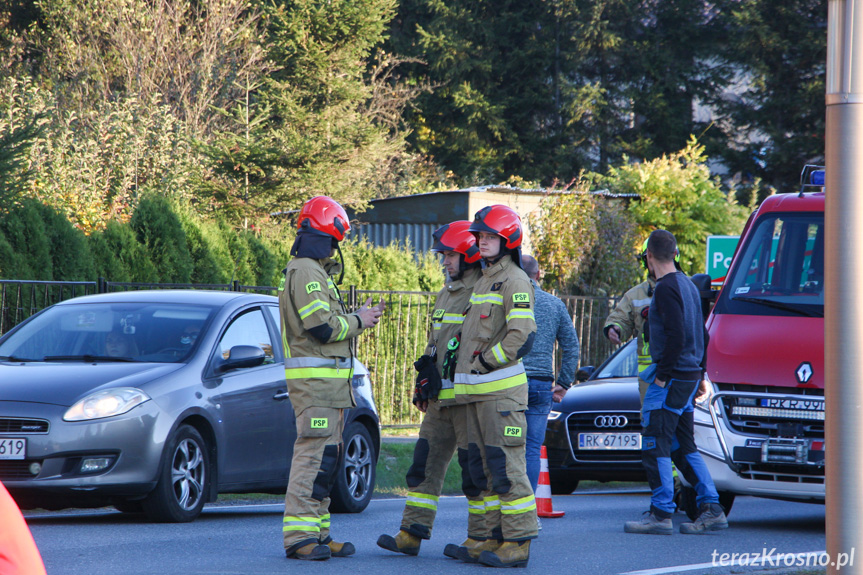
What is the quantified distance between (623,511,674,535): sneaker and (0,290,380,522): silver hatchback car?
2285 mm

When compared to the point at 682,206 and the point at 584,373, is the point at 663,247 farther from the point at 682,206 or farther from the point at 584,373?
the point at 682,206

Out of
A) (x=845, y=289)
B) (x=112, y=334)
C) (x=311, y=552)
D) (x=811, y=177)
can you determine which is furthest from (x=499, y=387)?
(x=811, y=177)

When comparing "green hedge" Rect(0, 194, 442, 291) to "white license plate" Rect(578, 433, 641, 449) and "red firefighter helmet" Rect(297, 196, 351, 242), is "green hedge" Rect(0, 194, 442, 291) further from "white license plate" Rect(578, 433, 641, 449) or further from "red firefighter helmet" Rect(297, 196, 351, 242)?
"red firefighter helmet" Rect(297, 196, 351, 242)

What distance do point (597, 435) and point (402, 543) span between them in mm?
4277

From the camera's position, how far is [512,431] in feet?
22.6

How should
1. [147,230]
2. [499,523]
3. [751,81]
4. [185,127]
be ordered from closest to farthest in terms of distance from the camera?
[499,523]
[147,230]
[185,127]
[751,81]

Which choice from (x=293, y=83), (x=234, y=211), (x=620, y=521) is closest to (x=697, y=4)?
(x=293, y=83)

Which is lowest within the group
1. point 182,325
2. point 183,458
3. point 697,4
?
point 183,458

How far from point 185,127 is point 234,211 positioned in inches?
89.2

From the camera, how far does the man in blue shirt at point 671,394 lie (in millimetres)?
8453

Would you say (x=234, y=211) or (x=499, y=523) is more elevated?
(x=234, y=211)

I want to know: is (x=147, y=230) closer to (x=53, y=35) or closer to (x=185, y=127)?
(x=185, y=127)

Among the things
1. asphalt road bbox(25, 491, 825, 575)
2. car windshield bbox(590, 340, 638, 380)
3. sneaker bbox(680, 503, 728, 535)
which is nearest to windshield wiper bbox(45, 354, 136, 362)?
asphalt road bbox(25, 491, 825, 575)

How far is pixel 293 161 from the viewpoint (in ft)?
88.6
